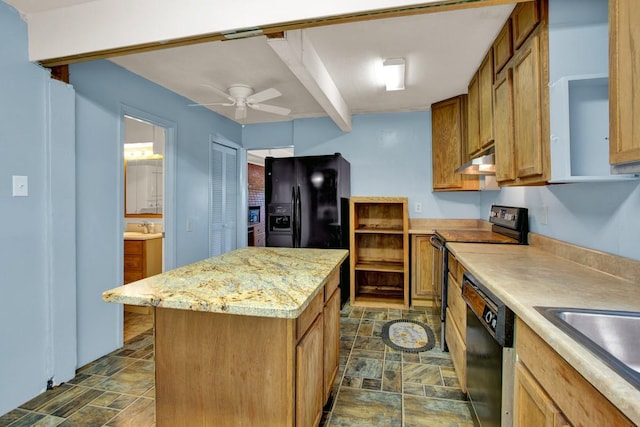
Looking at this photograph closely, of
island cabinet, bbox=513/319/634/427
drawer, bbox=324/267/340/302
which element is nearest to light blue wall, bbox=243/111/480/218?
drawer, bbox=324/267/340/302

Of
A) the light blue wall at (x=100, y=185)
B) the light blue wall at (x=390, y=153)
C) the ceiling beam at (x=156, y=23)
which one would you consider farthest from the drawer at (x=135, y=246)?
the light blue wall at (x=390, y=153)

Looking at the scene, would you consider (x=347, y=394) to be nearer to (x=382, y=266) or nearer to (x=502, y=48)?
(x=382, y=266)

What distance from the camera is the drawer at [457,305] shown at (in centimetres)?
189

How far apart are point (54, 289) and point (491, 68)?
3548 millimetres

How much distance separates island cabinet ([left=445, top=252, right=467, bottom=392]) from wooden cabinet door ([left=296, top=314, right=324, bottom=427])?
0.89 metres

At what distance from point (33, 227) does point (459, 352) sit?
2884 mm

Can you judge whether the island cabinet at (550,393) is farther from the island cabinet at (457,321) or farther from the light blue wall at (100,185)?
the light blue wall at (100,185)

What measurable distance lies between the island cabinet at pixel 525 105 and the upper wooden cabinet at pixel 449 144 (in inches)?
50.8

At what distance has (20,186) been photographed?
1927mm

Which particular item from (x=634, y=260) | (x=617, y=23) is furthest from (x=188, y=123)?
(x=634, y=260)

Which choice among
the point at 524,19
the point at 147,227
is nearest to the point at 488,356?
the point at 524,19

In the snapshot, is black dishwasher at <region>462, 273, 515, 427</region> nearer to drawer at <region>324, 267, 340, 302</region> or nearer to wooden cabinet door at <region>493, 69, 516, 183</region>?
drawer at <region>324, 267, 340, 302</region>

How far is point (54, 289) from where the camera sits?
2.11m

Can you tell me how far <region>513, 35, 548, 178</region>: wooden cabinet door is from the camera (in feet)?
5.27
